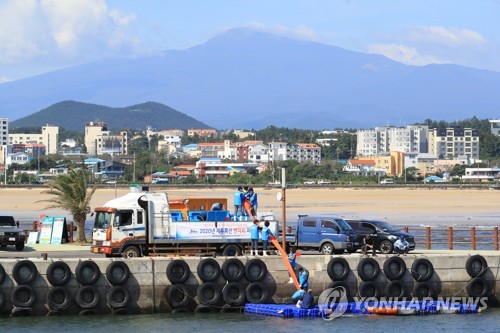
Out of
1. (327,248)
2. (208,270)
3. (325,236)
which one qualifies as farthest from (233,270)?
(325,236)

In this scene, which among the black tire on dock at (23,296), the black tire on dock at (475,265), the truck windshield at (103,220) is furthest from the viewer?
the truck windshield at (103,220)

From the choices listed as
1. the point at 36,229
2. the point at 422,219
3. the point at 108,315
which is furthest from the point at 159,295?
the point at 422,219

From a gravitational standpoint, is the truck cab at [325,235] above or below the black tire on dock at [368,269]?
above

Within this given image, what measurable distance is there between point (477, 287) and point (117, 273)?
11.8m

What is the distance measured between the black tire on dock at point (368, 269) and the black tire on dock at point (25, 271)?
33.8 ft

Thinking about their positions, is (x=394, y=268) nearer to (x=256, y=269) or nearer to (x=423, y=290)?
(x=423, y=290)

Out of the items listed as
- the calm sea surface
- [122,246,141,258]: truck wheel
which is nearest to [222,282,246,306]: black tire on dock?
the calm sea surface

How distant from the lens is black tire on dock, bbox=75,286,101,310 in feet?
112

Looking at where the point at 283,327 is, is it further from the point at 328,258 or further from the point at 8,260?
the point at 8,260

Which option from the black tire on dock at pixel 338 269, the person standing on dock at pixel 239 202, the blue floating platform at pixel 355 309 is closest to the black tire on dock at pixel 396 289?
the blue floating platform at pixel 355 309

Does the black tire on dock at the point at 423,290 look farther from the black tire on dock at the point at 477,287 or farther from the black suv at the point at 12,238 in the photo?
the black suv at the point at 12,238

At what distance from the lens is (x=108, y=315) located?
3459 centimetres

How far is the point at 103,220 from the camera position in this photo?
38.2 meters

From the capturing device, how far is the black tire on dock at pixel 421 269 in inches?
1436
